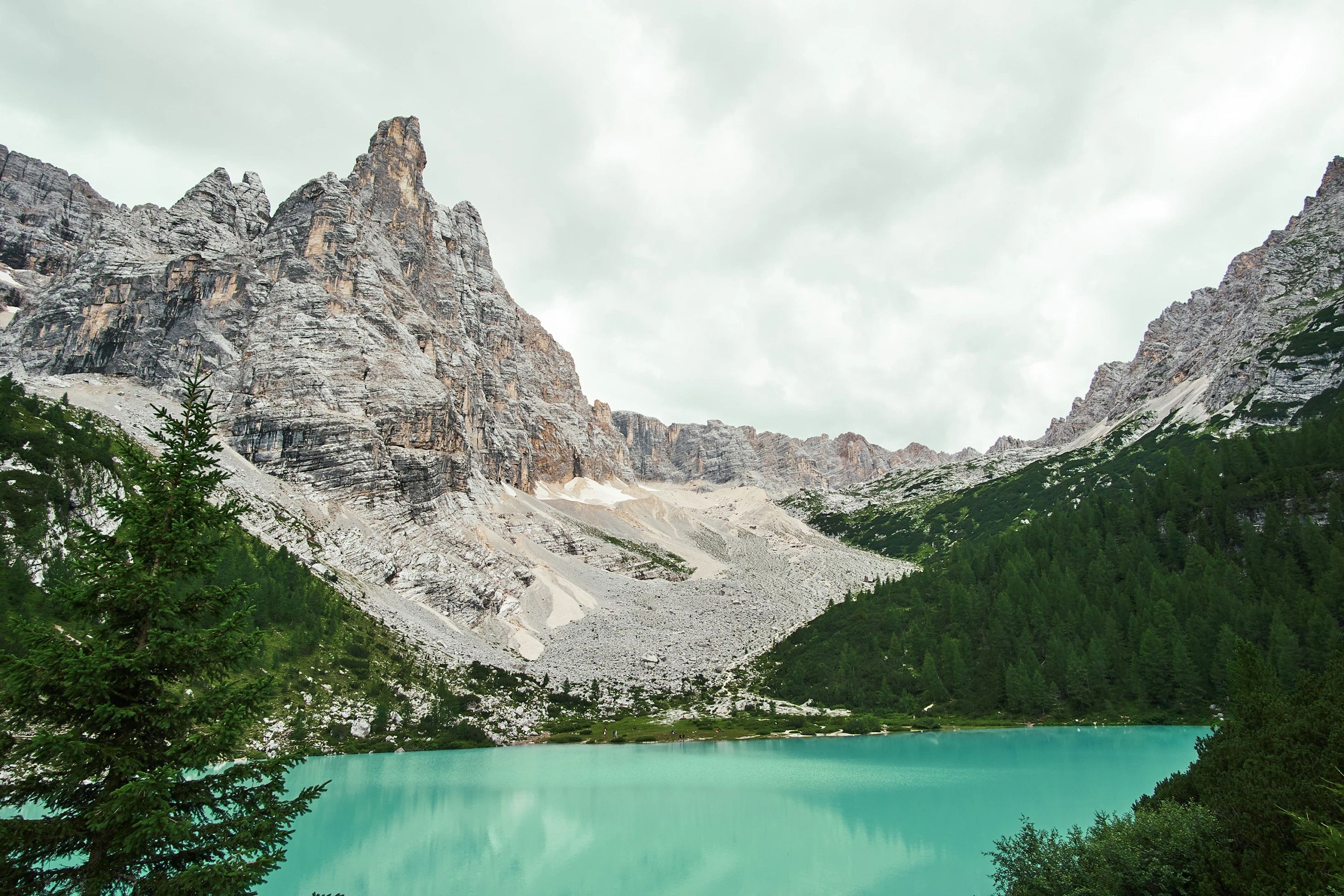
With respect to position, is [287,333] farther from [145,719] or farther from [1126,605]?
[1126,605]

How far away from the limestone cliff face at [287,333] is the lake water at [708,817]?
74193 mm

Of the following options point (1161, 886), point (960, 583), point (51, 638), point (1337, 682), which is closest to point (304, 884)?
point (51, 638)

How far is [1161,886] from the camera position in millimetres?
16969

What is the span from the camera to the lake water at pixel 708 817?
92.7ft

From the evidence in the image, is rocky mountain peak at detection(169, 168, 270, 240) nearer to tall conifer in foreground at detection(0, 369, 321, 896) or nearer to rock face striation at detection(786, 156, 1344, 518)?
tall conifer in foreground at detection(0, 369, 321, 896)

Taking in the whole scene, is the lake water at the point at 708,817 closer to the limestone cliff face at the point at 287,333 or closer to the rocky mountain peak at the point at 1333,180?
the limestone cliff face at the point at 287,333

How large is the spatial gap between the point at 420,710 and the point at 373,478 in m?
57.3

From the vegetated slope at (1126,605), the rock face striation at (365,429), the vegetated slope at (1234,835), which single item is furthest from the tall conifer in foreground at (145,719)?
the rock face striation at (365,429)

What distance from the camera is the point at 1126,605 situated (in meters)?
84.8

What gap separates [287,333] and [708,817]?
12942 cm

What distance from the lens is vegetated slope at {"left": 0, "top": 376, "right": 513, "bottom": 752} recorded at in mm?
61969

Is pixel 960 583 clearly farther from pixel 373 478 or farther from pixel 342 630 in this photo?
pixel 373 478

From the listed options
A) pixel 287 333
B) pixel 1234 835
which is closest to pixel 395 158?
pixel 287 333

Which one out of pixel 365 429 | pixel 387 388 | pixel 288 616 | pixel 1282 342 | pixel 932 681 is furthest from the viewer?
pixel 1282 342
